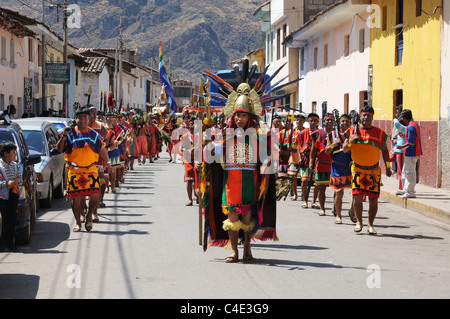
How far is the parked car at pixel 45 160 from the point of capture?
547 inches

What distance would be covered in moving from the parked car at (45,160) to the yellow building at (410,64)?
9.16 meters

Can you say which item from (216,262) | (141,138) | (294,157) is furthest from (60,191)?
(141,138)

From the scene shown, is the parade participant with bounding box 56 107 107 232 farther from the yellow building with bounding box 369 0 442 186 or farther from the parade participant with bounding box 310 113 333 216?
the yellow building with bounding box 369 0 442 186

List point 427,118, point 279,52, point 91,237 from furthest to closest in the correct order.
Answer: point 279,52 → point 427,118 → point 91,237

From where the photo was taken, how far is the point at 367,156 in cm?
1124

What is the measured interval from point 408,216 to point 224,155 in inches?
252

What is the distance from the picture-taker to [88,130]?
1138 centimetres

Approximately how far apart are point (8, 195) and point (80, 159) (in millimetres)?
2284

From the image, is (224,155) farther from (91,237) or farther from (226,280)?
(91,237)

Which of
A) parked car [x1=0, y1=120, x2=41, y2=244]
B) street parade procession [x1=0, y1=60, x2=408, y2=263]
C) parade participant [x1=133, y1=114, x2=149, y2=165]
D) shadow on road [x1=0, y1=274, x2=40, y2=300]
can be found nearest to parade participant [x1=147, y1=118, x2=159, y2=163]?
parade participant [x1=133, y1=114, x2=149, y2=165]

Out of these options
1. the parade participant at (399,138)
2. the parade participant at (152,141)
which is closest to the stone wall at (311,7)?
the parade participant at (152,141)

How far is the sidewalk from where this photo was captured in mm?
13703

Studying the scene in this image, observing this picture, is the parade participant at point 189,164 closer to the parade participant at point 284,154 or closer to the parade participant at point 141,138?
the parade participant at point 284,154
